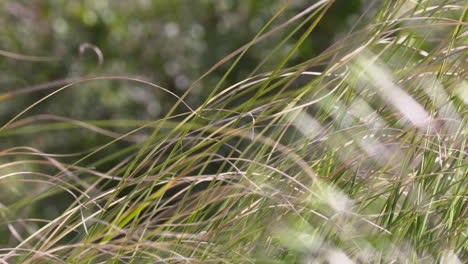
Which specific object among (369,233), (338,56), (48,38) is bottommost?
(48,38)

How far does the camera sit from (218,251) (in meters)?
0.89

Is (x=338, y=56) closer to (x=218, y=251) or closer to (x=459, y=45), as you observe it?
(x=459, y=45)

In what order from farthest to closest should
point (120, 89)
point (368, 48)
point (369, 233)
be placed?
point (120, 89)
point (368, 48)
point (369, 233)

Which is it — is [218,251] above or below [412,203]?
below

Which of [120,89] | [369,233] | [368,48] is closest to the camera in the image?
[369,233]

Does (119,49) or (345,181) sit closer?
(345,181)

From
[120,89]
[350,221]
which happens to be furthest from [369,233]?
[120,89]

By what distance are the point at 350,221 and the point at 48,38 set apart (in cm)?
297

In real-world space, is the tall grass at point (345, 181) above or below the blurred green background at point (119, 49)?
above

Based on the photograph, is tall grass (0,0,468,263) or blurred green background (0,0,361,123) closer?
tall grass (0,0,468,263)

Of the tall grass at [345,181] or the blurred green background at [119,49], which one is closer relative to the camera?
the tall grass at [345,181]

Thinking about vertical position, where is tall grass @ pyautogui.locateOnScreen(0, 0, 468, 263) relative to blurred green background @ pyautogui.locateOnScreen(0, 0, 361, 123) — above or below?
above

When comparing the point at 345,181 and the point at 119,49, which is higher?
the point at 345,181

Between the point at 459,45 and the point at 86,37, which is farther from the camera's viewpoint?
the point at 86,37
